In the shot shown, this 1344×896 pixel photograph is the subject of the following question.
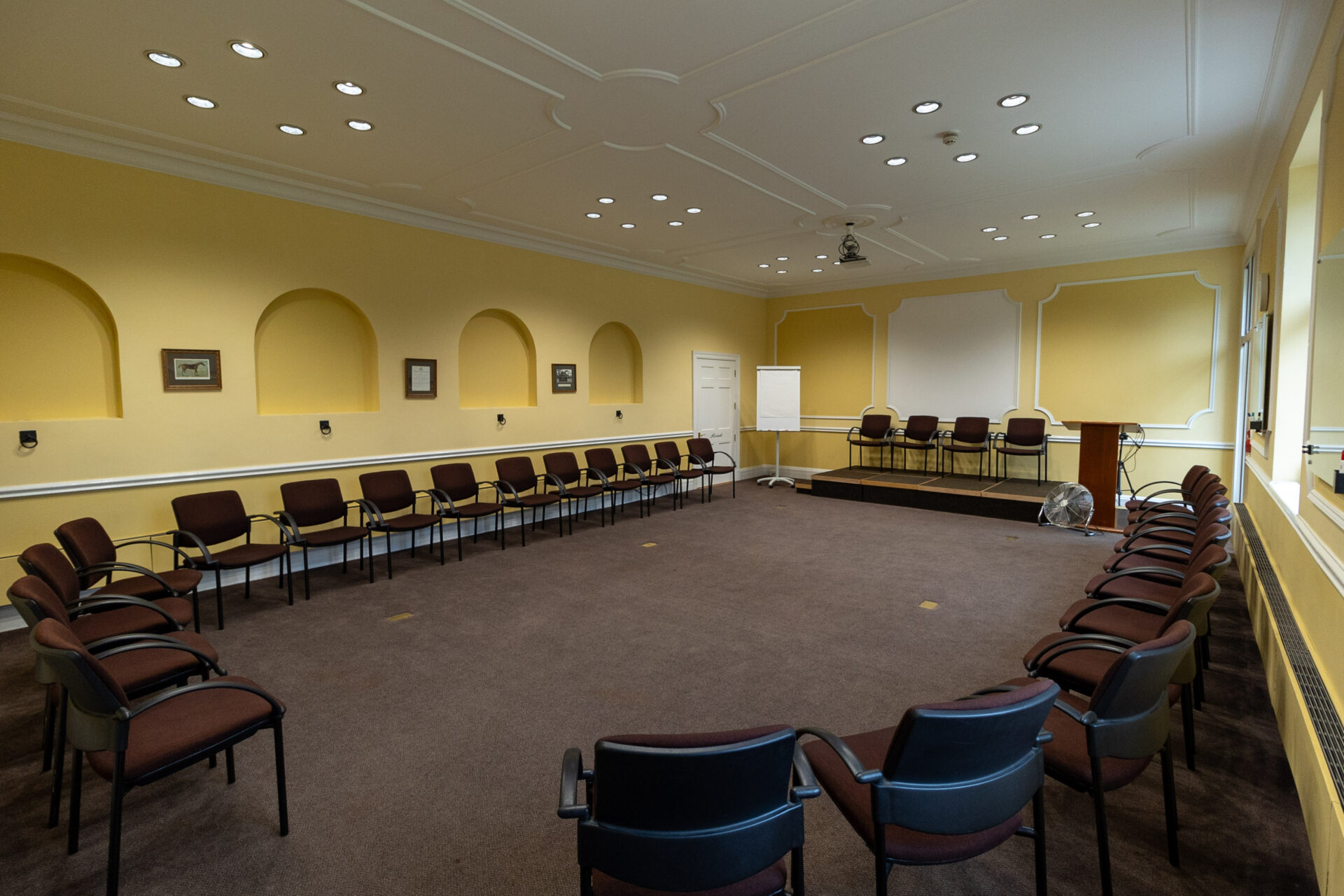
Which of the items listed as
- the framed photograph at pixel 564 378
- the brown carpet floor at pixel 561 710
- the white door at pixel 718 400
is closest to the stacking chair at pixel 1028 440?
the brown carpet floor at pixel 561 710

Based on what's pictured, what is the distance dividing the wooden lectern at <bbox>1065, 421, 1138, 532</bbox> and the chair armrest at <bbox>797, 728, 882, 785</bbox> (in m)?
6.06

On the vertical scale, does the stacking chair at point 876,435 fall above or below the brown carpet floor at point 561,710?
above

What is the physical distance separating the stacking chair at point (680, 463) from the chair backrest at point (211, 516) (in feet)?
14.8

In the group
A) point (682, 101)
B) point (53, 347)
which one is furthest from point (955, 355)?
point (53, 347)

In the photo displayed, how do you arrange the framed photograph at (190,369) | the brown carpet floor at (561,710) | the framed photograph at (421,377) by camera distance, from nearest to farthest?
the brown carpet floor at (561,710), the framed photograph at (190,369), the framed photograph at (421,377)

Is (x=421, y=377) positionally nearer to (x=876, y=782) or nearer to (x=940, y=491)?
(x=876, y=782)

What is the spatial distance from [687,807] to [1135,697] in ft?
4.25

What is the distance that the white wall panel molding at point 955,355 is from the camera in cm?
855

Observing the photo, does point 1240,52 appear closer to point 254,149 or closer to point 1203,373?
point 1203,373

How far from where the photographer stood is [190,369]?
15.3ft

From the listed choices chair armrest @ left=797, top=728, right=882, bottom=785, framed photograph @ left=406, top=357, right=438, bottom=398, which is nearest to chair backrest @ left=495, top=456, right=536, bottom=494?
framed photograph @ left=406, top=357, right=438, bottom=398

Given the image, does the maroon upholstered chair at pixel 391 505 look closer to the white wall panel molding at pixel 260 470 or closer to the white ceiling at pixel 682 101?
the white wall panel molding at pixel 260 470

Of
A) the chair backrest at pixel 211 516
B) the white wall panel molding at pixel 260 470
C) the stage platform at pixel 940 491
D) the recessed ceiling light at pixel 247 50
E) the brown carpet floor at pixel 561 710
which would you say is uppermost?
the recessed ceiling light at pixel 247 50

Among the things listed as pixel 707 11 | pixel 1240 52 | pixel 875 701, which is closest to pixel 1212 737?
pixel 875 701
